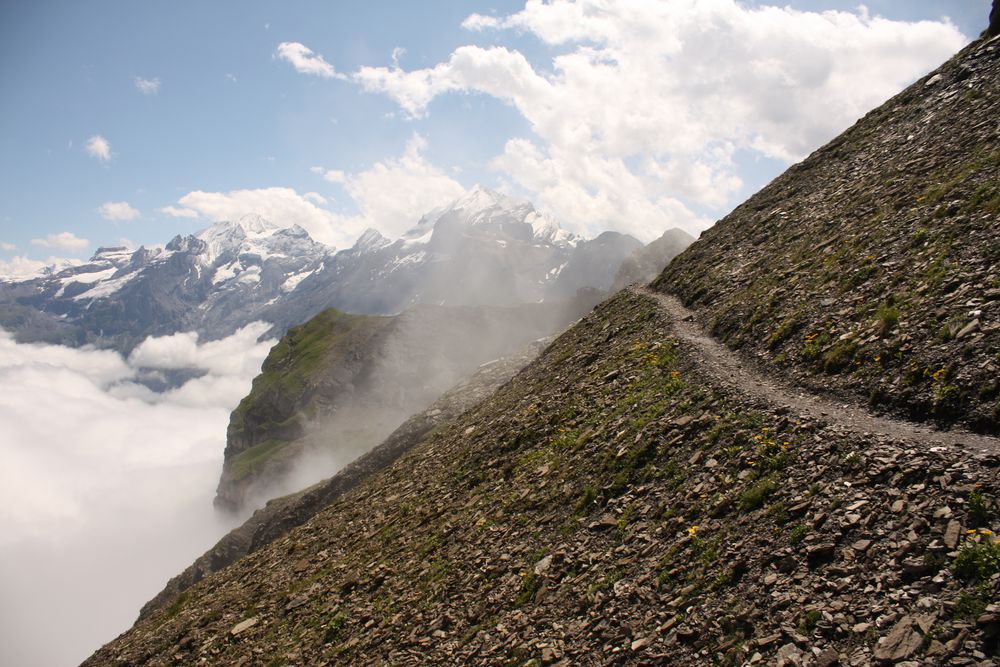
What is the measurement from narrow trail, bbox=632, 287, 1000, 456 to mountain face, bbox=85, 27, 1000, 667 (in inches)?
5.0

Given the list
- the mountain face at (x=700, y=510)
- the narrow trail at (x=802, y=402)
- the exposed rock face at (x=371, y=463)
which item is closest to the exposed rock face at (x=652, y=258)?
the exposed rock face at (x=371, y=463)

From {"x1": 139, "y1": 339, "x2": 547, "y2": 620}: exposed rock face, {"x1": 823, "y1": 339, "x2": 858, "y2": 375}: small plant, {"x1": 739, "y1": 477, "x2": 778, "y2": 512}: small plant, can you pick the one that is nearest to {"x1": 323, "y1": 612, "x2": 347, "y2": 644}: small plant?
{"x1": 739, "y1": 477, "x2": 778, "y2": 512}: small plant

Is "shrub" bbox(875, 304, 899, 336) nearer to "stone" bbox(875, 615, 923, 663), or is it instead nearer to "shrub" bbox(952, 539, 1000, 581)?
"shrub" bbox(952, 539, 1000, 581)

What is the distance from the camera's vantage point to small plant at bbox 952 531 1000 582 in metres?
10.4

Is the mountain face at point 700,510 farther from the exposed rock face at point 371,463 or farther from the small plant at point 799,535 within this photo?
the exposed rock face at point 371,463

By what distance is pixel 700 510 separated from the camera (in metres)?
16.7

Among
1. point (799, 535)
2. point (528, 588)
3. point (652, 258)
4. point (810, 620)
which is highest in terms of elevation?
point (652, 258)

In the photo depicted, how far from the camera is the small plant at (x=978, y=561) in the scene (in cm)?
1037

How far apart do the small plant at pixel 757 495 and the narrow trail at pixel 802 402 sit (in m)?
3.15

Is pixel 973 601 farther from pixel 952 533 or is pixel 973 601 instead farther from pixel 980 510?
pixel 980 510

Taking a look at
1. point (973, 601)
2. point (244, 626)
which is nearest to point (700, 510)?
point (973, 601)

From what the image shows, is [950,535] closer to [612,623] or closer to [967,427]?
[967,427]

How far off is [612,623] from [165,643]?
89.3 ft

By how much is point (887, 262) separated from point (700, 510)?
1545cm
